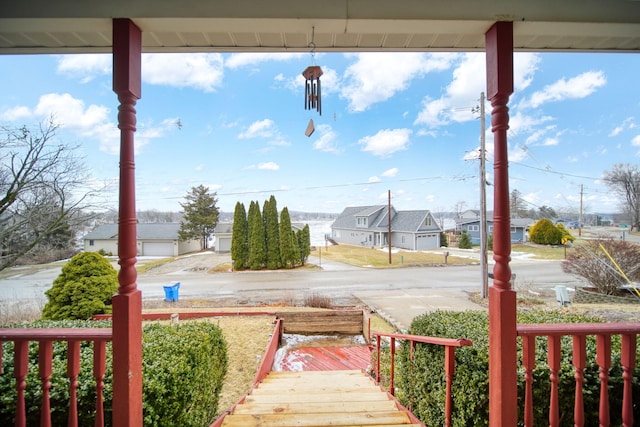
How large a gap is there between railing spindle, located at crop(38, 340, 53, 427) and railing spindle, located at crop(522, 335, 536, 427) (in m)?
2.27

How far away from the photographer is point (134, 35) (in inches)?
58.3

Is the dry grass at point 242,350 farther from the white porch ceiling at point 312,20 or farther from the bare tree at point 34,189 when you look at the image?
the white porch ceiling at point 312,20

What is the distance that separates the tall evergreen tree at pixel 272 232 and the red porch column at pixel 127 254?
12.8 meters

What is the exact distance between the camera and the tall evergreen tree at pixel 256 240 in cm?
1389

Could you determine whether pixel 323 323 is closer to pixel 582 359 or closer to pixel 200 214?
pixel 582 359

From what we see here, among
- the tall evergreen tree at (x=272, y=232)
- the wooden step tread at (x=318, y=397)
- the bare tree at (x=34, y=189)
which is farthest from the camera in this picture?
the tall evergreen tree at (x=272, y=232)

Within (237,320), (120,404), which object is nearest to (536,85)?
(120,404)

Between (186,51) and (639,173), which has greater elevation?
(186,51)

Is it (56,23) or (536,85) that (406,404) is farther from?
(536,85)

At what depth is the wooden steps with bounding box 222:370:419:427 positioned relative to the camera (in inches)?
69.6

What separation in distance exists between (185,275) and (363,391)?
1140 centimetres

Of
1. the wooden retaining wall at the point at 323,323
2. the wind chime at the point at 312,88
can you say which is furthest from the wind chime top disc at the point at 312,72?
the wooden retaining wall at the point at 323,323

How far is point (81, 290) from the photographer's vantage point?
4.71 metres

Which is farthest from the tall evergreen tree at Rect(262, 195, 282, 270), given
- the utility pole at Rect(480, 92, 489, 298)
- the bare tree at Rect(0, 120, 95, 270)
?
the bare tree at Rect(0, 120, 95, 270)
